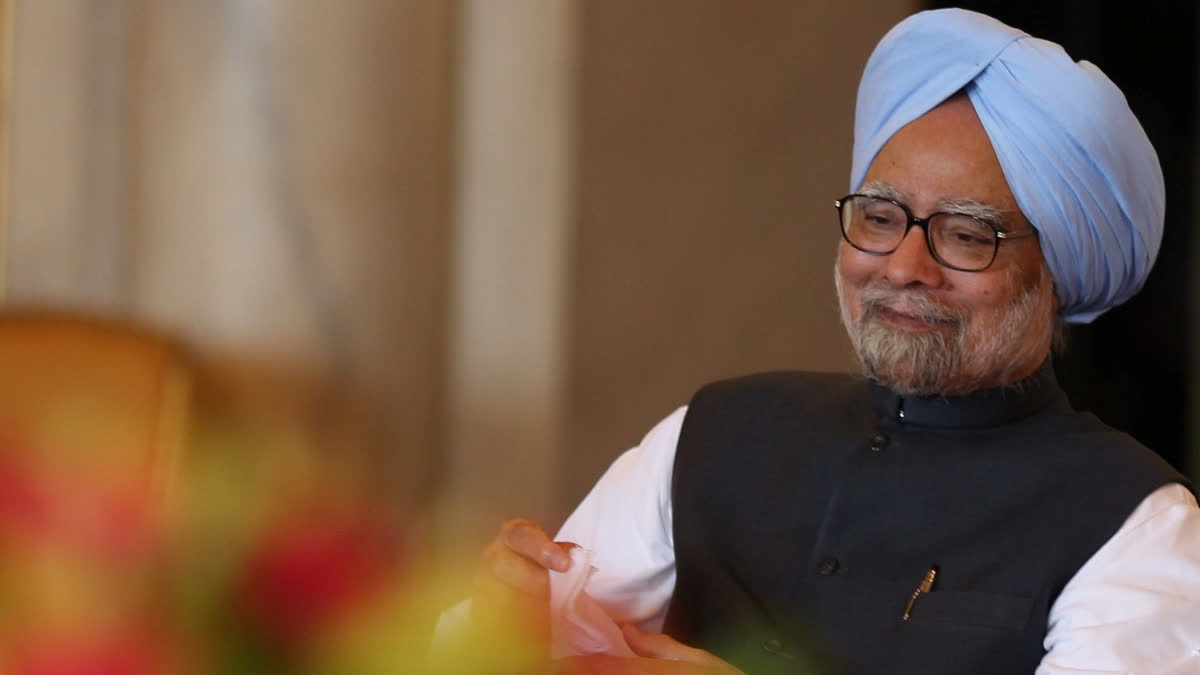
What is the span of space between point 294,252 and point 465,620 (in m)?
1.47

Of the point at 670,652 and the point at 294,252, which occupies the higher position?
the point at 294,252

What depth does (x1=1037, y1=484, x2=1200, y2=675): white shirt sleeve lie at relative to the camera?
4.66 feet

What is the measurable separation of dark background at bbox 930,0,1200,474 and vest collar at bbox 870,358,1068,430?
123cm

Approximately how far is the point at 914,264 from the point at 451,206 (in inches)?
39.8

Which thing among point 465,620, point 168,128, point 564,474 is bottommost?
point 564,474

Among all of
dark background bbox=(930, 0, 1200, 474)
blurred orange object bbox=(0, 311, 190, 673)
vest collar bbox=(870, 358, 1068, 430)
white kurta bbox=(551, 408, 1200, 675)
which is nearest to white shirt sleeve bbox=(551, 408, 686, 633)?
white kurta bbox=(551, 408, 1200, 675)

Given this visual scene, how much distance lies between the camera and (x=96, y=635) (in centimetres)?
38

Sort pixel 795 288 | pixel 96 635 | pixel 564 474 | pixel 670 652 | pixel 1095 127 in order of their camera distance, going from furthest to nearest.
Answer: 1. pixel 795 288
2. pixel 564 474
3. pixel 1095 127
4. pixel 670 652
5. pixel 96 635

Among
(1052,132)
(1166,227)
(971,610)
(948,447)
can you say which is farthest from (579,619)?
(1166,227)

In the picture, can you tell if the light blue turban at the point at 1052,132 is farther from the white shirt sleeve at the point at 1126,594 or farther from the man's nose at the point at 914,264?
the white shirt sleeve at the point at 1126,594

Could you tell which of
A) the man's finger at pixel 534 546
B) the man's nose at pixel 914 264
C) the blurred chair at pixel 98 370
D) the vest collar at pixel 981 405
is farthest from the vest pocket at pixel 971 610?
the blurred chair at pixel 98 370

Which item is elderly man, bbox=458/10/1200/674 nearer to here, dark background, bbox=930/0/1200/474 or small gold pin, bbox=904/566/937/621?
small gold pin, bbox=904/566/937/621

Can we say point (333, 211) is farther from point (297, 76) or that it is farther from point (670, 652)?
point (670, 652)

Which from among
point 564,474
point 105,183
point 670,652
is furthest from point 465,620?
point 564,474
